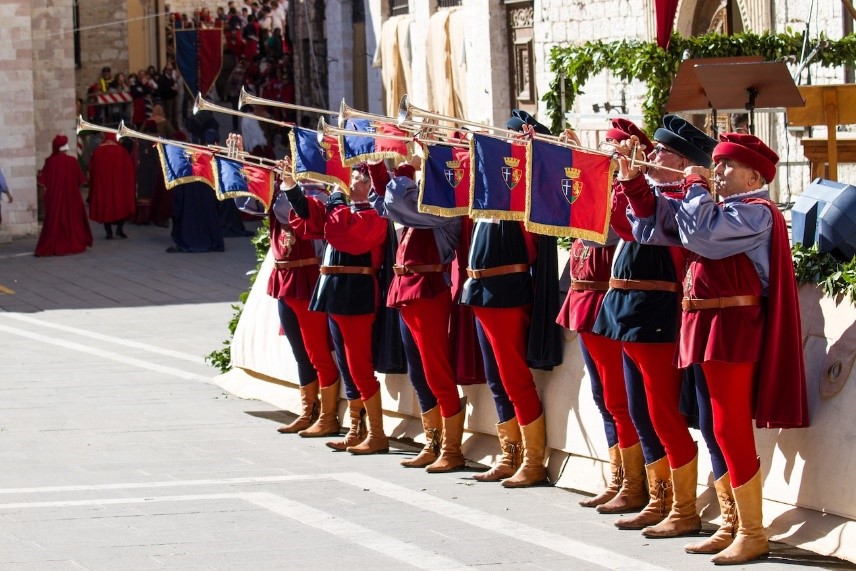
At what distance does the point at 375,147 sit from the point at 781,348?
9.84 ft

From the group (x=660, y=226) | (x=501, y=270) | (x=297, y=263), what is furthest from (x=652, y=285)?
(x=297, y=263)

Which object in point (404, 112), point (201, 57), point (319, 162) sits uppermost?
point (201, 57)

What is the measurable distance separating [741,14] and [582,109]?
12.0ft

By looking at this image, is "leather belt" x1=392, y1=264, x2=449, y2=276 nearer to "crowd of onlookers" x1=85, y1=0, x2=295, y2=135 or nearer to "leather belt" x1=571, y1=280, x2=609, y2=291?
"leather belt" x1=571, y1=280, x2=609, y2=291

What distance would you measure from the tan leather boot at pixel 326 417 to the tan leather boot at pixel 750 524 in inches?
150

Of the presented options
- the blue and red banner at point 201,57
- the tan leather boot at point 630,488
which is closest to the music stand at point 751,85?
the tan leather boot at point 630,488

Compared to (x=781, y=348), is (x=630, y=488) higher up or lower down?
lower down

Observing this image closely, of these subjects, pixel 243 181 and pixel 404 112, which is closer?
pixel 404 112

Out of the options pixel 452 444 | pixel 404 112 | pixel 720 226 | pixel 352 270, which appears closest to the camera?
pixel 720 226

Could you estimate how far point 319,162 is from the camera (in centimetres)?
944

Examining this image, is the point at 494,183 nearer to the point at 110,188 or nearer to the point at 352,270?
the point at 352,270

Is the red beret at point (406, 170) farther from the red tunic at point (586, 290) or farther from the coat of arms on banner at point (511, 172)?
the red tunic at point (586, 290)

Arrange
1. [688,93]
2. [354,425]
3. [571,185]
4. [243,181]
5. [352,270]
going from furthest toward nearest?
1. [688,93]
2. [243,181]
3. [354,425]
4. [352,270]
5. [571,185]

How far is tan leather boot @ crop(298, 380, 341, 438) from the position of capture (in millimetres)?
10031
